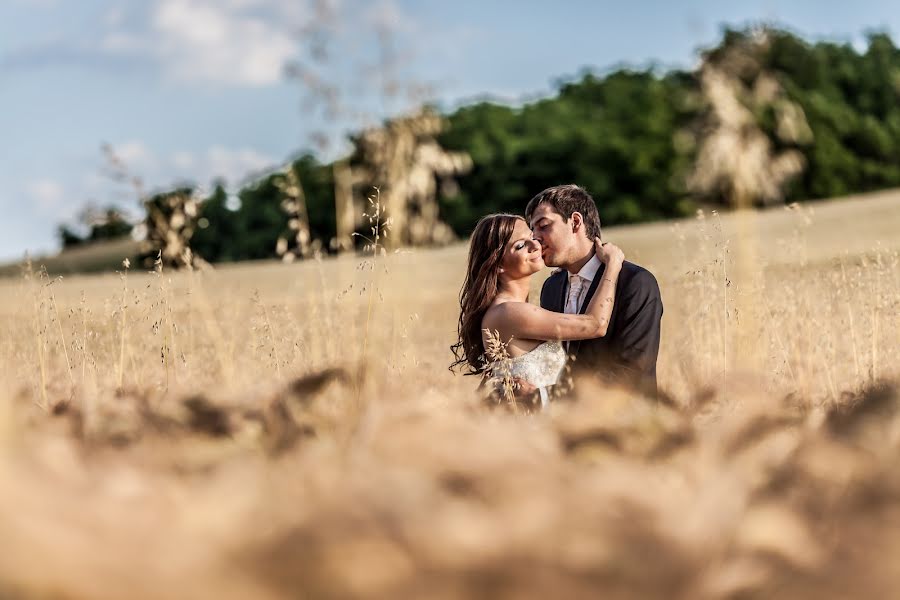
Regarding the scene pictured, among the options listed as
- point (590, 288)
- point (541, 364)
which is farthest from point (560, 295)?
point (541, 364)

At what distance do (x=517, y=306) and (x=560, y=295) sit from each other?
2.13ft

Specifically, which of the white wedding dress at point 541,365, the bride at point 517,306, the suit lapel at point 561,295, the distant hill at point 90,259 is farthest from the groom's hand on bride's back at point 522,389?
the distant hill at point 90,259

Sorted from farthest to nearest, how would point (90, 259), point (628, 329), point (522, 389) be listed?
point (90, 259), point (628, 329), point (522, 389)

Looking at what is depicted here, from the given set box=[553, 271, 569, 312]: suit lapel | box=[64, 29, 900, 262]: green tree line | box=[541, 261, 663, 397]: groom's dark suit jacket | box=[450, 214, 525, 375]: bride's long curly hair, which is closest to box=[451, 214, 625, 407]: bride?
box=[450, 214, 525, 375]: bride's long curly hair

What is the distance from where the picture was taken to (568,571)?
0.53m

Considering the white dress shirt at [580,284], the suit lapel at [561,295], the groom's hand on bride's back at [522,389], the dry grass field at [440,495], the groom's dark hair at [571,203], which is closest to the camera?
the dry grass field at [440,495]

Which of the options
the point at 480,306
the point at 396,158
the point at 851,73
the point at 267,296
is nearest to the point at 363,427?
the point at 396,158

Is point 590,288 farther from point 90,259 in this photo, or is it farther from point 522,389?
point 90,259

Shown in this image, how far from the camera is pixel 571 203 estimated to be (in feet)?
15.5

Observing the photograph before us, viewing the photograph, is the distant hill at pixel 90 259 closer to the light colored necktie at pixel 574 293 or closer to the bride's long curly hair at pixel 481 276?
the bride's long curly hair at pixel 481 276

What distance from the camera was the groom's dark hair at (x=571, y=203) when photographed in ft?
15.4

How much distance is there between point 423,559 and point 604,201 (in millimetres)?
47948

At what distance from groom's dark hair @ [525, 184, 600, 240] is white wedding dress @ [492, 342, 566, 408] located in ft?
2.28

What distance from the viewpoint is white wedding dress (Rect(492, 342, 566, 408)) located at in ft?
12.8
